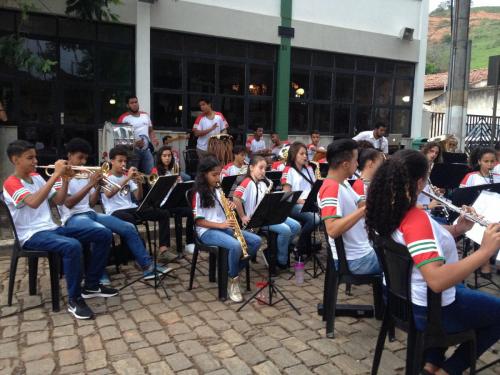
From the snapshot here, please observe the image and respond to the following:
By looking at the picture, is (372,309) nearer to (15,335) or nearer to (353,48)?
(15,335)

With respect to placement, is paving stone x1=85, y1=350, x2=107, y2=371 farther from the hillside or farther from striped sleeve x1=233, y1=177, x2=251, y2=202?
the hillside

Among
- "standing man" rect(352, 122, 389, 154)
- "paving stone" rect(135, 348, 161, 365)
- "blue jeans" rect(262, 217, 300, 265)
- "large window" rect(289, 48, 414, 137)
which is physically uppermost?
"large window" rect(289, 48, 414, 137)

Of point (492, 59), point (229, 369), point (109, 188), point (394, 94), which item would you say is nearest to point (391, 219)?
point (229, 369)

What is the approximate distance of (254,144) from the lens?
10844 mm

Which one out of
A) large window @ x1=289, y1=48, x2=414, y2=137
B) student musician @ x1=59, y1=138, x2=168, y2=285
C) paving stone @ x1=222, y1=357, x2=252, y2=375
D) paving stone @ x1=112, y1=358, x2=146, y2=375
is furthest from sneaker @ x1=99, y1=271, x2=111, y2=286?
large window @ x1=289, y1=48, x2=414, y2=137

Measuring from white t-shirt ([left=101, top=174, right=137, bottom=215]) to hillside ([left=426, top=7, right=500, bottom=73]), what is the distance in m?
47.2

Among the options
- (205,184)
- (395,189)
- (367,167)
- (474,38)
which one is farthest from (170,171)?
(474,38)

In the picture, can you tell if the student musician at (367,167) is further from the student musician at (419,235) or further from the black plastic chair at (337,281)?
the student musician at (419,235)

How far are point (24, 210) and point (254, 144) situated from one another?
22.6 feet

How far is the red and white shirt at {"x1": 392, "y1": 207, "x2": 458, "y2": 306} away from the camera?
2.60 metres

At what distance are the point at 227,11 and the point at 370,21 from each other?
177 inches

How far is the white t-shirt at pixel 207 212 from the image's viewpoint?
499cm

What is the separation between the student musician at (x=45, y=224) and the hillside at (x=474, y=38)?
4842cm

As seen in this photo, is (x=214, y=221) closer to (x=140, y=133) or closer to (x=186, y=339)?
(x=186, y=339)
